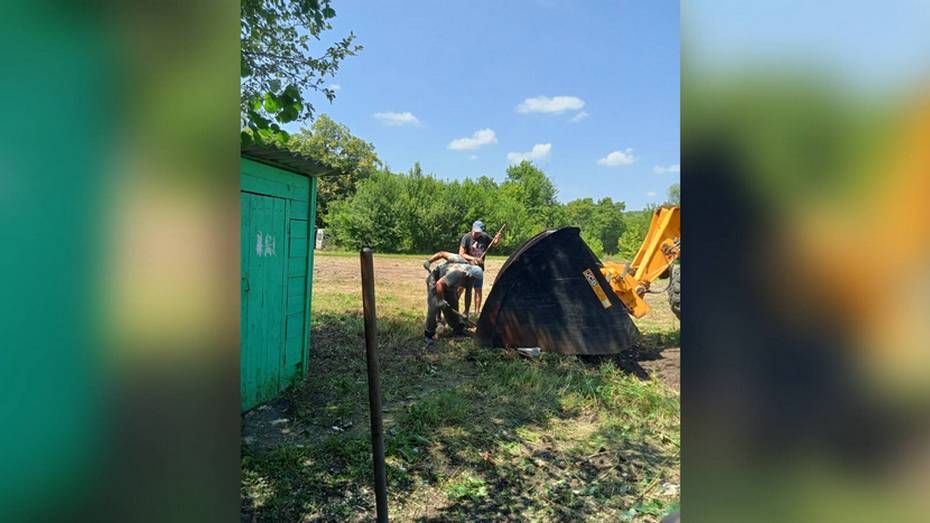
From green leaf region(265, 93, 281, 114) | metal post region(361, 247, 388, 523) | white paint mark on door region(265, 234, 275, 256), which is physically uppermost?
green leaf region(265, 93, 281, 114)

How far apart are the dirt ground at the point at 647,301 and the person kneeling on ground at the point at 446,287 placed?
50.9 inches

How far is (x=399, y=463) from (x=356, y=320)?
18.9 feet

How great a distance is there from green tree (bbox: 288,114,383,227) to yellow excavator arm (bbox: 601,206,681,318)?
32655mm

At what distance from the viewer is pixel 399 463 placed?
3918 mm

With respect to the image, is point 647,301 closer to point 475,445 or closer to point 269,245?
point 475,445

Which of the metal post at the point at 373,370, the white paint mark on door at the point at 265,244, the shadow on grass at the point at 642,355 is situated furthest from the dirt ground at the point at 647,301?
the white paint mark on door at the point at 265,244

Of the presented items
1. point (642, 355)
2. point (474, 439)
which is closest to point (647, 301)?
point (642, 355)

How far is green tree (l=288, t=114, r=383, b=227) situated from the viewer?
128ft

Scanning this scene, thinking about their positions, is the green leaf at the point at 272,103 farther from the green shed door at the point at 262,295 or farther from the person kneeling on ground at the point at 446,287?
the person kneeling on ground at the point at 446,287

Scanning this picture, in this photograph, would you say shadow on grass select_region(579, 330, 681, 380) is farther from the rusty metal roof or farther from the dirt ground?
the rusty metal roof

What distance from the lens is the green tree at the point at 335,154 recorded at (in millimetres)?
39156

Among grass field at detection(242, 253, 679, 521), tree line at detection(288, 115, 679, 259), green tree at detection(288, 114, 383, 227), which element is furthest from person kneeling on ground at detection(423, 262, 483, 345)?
green tree at detection(288, 114, 383, 227)
